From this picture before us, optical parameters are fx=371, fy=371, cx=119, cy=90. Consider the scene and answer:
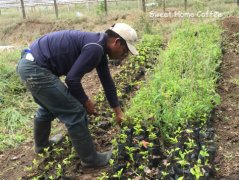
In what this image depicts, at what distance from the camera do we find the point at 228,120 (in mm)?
4992

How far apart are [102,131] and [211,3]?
13.3 m

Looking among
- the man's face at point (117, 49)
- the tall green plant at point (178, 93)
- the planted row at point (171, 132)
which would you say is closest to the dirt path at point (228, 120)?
the planted row at point (171, 132)

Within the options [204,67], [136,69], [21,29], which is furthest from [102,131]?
[21,29]

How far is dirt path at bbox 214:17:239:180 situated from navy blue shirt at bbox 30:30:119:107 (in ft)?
4.60

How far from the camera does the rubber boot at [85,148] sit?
3.82 m

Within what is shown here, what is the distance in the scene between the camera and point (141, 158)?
3854 millimetres

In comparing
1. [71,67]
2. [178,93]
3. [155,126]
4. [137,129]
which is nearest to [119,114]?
[137,129]

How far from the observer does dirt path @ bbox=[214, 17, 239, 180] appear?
3.88m

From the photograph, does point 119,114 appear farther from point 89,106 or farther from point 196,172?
point 196,172

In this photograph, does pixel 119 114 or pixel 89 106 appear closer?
pixel 89 106

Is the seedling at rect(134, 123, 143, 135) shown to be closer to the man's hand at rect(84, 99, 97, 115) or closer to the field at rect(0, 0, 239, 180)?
the field at rect(0, 0, 239, 180)

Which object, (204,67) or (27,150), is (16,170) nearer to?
(27,150)

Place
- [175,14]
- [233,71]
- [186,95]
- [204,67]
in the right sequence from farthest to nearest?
[175,14] → [233,71] → [204,67] → [186,95]

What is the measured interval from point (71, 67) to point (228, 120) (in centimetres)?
237
